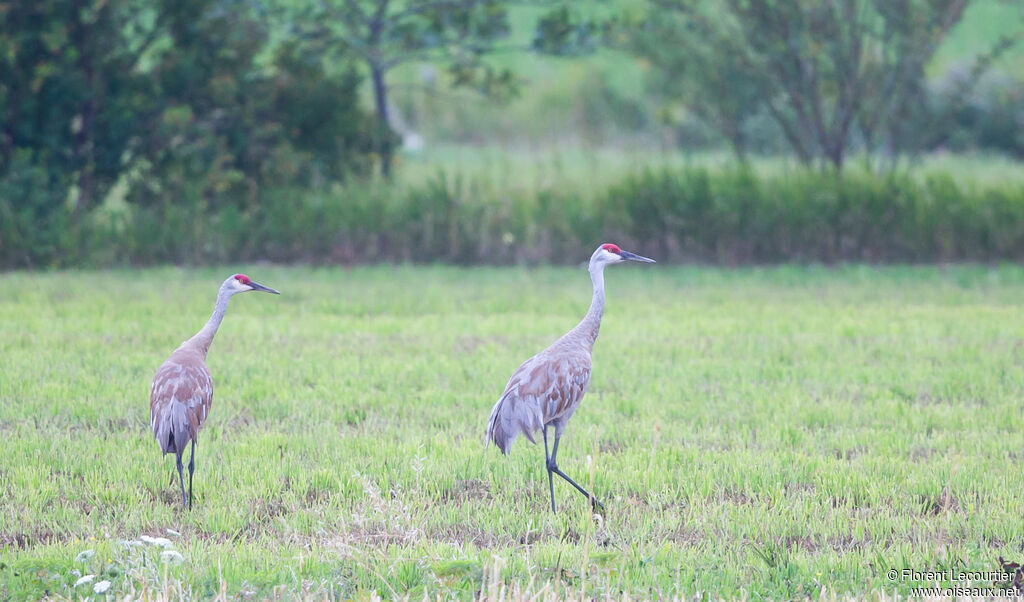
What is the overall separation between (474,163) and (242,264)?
10.3 metres

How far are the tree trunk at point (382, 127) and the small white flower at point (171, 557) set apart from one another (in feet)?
44.5

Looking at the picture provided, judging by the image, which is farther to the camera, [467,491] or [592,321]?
[592,321]

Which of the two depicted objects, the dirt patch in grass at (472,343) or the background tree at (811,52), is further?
the background tree at (811,52)

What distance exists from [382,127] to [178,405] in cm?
1243

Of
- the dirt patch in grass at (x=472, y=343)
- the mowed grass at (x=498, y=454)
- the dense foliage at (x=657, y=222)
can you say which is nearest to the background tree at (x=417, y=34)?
the dense foliage at (x=657, y=222)

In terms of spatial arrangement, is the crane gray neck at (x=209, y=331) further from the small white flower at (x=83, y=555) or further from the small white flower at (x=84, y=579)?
the small white flower at (x=84, y=579)

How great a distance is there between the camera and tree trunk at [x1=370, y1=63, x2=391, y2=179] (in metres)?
17.8

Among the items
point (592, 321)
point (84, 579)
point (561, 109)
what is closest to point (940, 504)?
point (592, 321)

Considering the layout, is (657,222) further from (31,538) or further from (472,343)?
(31,538)

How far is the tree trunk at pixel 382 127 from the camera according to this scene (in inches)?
699

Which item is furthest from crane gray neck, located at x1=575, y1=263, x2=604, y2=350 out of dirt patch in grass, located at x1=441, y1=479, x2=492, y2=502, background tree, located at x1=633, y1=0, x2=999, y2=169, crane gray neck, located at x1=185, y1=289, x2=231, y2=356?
background tree, located at x1=633, y1=0, x2=999, y2=169

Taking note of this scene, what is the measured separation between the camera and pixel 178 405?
5770 millimetres

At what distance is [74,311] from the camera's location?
1095 centimetres

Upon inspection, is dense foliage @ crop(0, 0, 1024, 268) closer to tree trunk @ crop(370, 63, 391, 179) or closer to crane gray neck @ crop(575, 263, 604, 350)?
tree trunk @ crop(370, 63, 391, 179)
